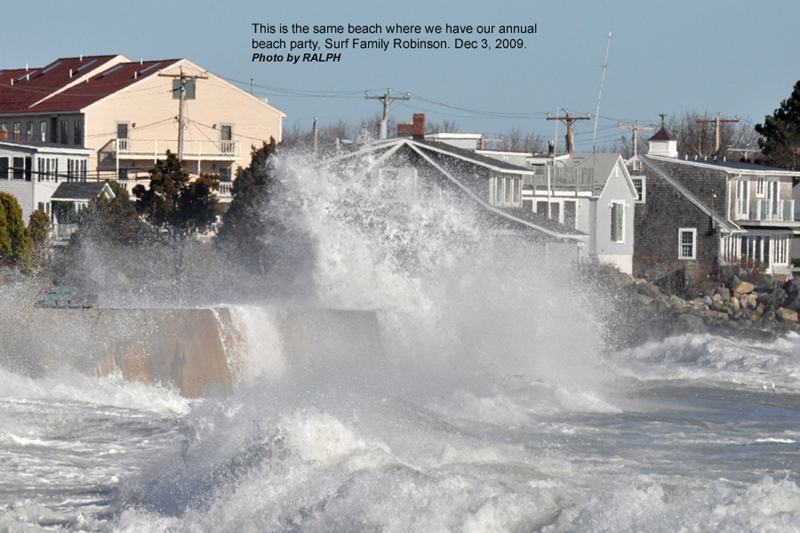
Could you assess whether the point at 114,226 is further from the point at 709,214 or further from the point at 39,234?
the point at 709,214

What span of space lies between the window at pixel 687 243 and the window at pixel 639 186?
2.71 m

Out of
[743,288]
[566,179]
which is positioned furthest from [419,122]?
[743,288]

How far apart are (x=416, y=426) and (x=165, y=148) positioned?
4300 cm

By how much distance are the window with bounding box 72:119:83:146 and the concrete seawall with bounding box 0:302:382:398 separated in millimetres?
37360

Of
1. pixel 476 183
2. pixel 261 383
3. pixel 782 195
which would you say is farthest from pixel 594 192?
pixel 261 383

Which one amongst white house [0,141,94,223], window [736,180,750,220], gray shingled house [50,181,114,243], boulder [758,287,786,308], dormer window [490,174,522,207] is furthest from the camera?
window [736,180,750,220]

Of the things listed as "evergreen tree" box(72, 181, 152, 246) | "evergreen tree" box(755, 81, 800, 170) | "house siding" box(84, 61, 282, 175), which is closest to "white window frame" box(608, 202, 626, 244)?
"evergreen tree" box(755, 81, 800, 170)

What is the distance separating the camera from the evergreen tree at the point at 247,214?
34.7m

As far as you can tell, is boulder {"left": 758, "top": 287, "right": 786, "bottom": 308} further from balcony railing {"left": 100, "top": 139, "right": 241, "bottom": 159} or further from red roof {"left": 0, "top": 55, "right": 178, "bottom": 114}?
red roof {"left": 0, "top": 55, "right": 178, "bottom": 114}

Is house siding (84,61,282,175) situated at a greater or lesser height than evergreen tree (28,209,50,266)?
greater

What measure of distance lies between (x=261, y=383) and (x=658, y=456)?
6.68m

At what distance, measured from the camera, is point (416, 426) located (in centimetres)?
1284

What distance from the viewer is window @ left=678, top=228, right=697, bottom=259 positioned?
48031mm

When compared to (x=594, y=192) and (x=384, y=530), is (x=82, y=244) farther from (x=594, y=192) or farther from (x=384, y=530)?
→ (x=384, y=530)
